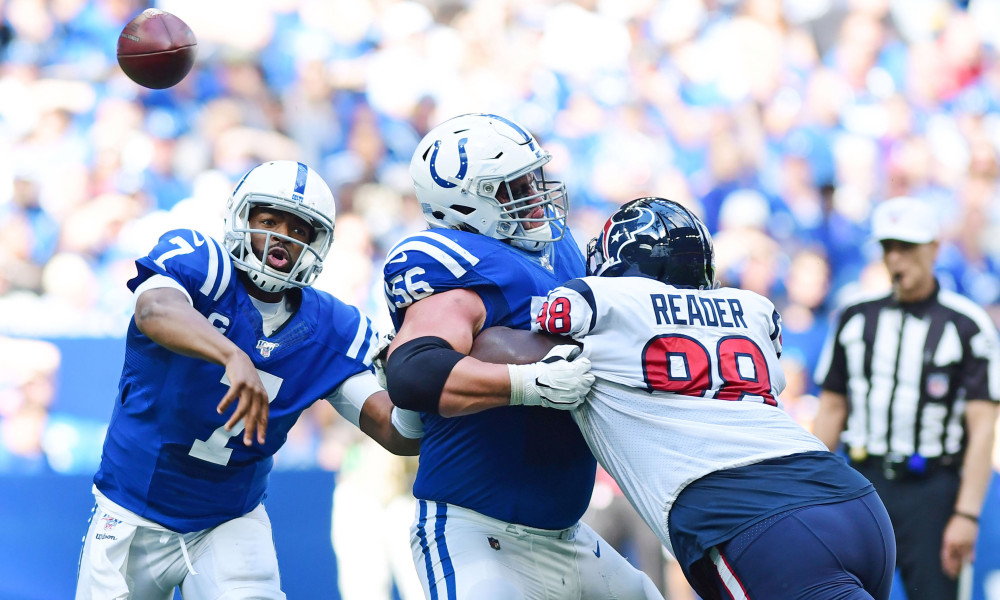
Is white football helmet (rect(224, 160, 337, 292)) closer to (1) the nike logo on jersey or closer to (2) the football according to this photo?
(1) the nike logo on jersey

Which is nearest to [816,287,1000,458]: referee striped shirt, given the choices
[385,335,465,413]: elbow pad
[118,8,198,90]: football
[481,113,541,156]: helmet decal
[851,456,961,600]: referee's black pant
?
[851,456,961,600]: referee's black pant

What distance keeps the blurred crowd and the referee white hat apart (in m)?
1.67

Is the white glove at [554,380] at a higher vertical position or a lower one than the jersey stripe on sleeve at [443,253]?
lower

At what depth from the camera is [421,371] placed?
102 inches

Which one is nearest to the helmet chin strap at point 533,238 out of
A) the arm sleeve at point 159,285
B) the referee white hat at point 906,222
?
the arm sleeve at point 159,285

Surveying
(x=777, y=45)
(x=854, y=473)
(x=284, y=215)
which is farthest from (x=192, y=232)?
(x=777, y=45)

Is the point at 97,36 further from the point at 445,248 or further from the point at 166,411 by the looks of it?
the point at 445,248

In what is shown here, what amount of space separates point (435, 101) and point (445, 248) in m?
4.48

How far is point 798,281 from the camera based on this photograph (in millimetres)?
6680

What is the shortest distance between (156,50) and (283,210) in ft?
3.00

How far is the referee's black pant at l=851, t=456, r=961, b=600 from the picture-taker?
15.1 feet

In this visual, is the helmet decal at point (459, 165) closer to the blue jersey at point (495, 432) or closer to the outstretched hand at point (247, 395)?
the blue jersey at point (495, 432)

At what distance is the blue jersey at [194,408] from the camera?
3209 mm

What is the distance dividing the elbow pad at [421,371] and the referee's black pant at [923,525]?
9.14 ft
